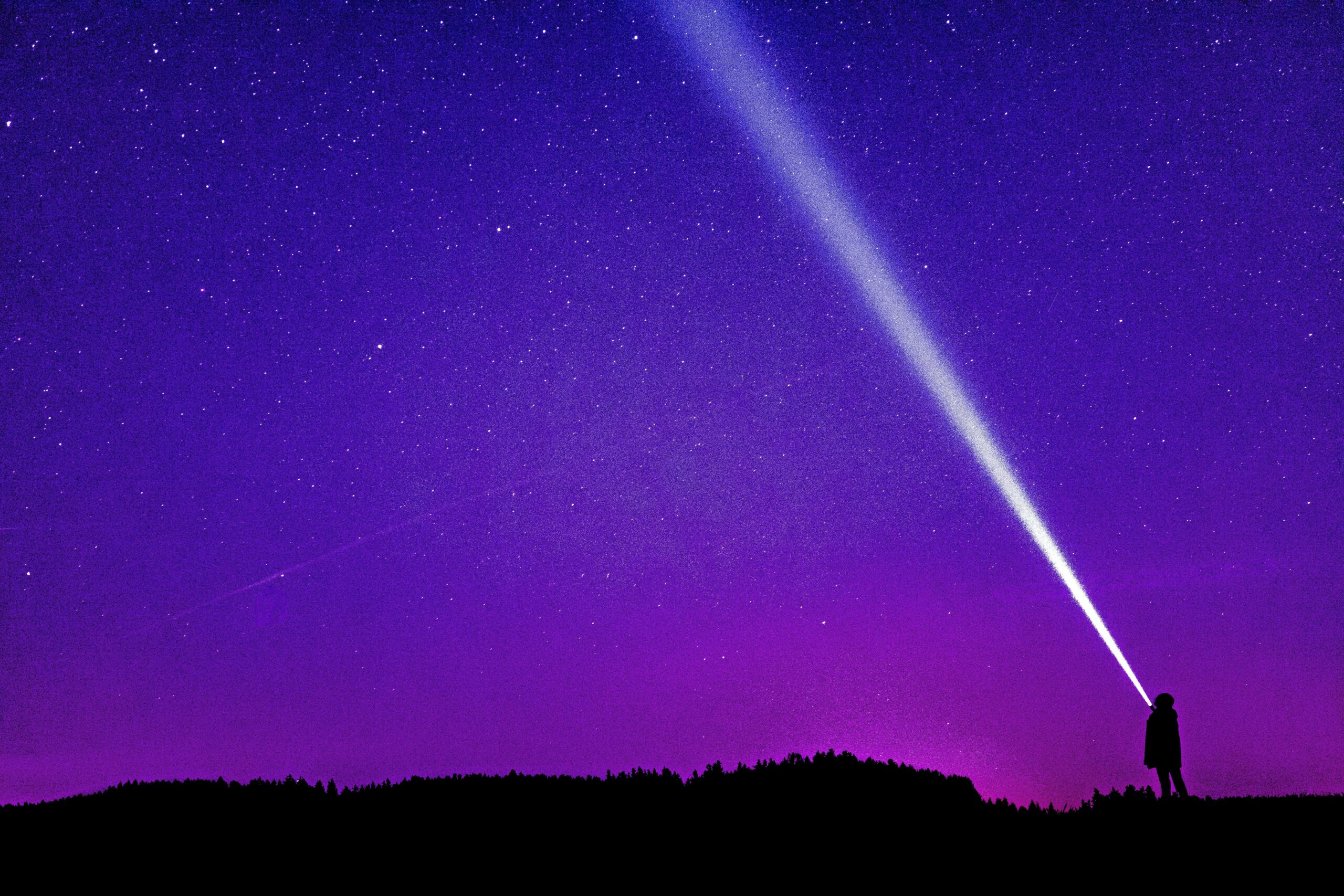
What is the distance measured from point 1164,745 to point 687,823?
21.5 ft

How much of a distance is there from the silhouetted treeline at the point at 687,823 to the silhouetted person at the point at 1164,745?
113 centimetres

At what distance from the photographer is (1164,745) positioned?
10.8 metres

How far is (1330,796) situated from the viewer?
9.73 meters

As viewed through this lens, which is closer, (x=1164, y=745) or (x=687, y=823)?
(x=687, y=823)

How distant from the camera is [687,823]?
9.89m

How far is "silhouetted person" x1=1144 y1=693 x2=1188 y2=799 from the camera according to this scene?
10789mm

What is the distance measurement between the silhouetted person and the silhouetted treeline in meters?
1.13

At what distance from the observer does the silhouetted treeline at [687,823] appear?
8281 millimetres

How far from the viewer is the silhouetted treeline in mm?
8281

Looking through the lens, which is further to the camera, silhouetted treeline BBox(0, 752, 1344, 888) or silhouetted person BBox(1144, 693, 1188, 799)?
silhouetted person BBox(1144, 693, 1188, 799)

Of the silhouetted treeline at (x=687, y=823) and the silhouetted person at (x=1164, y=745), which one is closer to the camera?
the silhouetted treeline at (x=687, y=823)

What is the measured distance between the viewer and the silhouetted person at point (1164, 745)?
10.8 metres

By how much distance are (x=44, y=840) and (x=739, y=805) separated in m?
9.20

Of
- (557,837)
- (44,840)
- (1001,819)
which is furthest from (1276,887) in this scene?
(44,840)
